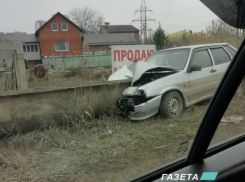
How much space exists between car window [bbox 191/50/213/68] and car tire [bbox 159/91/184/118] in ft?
2.71

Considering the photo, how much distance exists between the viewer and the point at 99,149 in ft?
11.3

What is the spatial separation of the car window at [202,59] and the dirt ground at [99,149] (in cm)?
130

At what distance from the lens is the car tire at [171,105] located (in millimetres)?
4648

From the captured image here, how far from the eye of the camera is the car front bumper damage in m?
4.52

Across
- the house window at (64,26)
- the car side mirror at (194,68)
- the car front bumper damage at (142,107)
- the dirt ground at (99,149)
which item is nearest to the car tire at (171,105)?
the car front bumper damage at (142,107)

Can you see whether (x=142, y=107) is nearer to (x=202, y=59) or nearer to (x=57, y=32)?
(x=202, y=59)

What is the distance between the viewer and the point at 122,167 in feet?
9.12

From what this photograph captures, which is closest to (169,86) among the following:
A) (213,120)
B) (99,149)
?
(99,149)

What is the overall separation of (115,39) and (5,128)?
8.77 ft

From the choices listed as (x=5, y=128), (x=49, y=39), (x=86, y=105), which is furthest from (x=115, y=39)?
(x=5, y=128)

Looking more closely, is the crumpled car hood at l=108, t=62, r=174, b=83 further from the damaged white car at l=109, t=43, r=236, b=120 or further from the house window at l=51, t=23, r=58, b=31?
the house window at l=51, t=23, r=58, b=31

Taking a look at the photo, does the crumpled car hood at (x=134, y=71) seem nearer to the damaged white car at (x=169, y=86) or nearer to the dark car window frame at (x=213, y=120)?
the damaged white car at (x=169, y=86)

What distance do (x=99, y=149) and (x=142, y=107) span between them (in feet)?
4.80

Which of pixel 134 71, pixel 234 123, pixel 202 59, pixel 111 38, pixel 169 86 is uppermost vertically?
pixel 111 38
